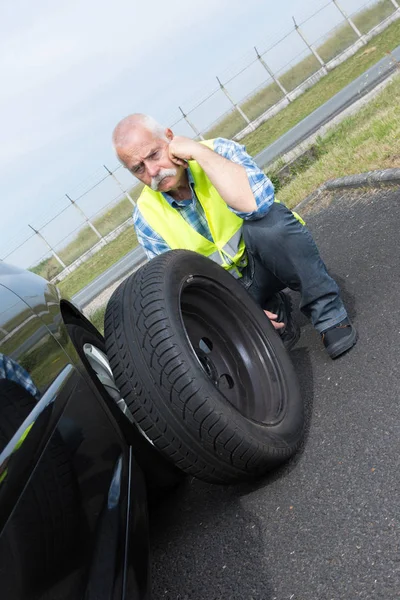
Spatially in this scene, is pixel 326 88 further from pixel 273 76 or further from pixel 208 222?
pixel 208 222

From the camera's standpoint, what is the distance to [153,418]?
216 cm

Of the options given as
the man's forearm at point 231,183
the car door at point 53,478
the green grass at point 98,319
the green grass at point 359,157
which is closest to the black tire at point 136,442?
A: the car door at point 53,478

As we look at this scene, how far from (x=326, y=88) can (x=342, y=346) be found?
21355mm

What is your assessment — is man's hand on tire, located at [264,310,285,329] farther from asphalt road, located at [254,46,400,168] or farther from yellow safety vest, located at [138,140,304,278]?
asphalt road, located at [254,46,400,168]

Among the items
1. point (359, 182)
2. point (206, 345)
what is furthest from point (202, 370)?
point (359, 182)

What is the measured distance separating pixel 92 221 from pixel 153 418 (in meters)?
25.4

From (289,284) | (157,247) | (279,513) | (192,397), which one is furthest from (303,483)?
(157,247)

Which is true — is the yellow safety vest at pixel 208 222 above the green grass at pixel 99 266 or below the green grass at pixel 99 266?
above

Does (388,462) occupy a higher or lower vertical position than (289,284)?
lower

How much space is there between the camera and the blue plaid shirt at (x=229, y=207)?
2980 millimetres

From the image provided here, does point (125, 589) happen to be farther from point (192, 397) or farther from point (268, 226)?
point (268, 226)

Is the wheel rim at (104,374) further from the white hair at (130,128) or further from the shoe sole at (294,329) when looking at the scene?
the shoe sole at (294,329)

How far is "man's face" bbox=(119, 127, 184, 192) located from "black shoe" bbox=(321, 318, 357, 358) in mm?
1035

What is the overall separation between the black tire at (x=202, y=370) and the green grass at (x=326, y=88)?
16.7 metres
